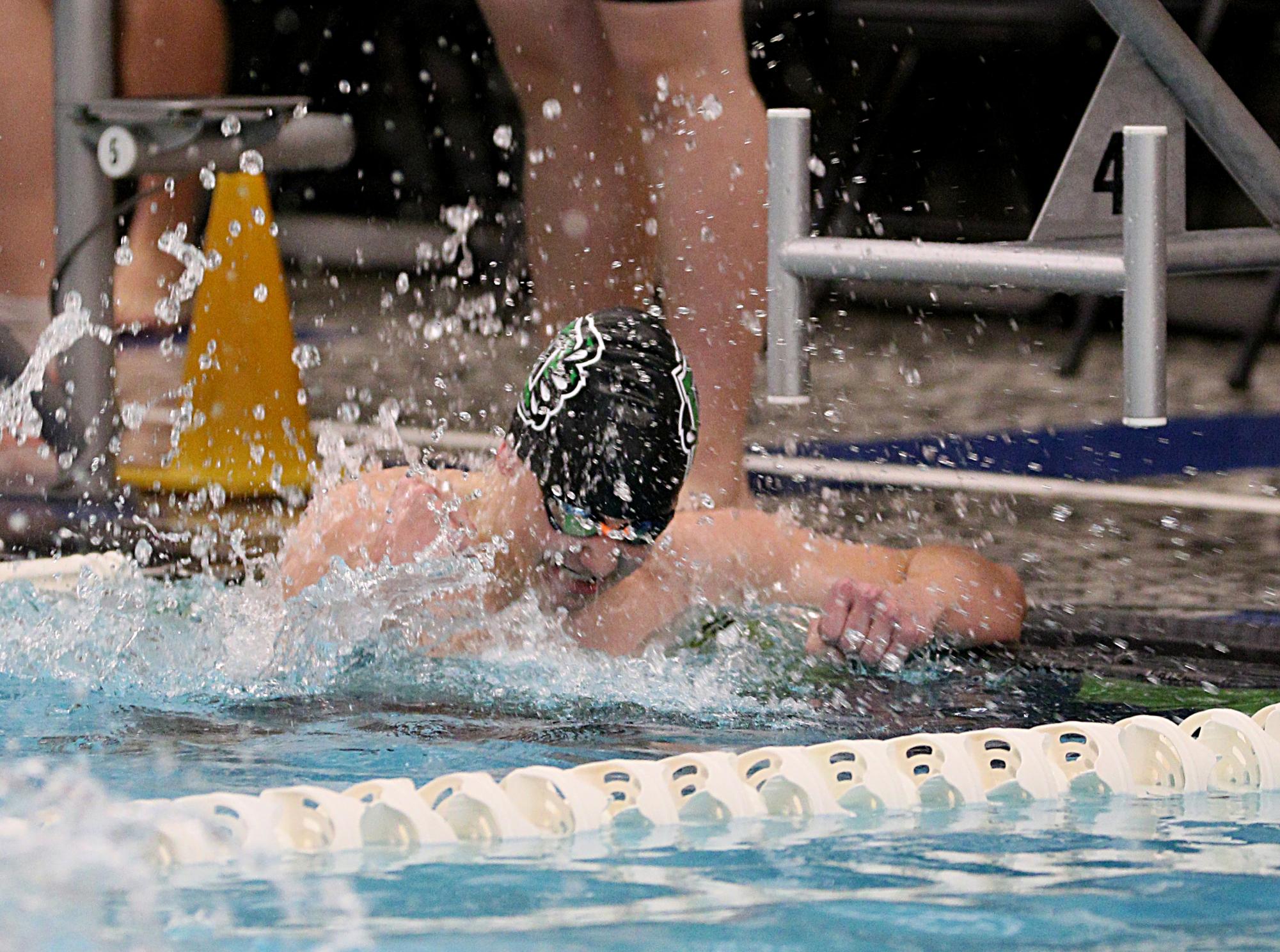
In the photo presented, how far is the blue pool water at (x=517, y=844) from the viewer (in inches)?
61.9

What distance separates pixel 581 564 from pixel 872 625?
34 cm

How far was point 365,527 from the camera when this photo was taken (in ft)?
8.53

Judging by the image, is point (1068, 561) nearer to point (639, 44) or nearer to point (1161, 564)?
point (1161, 564)

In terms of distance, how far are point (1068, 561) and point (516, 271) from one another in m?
2.96

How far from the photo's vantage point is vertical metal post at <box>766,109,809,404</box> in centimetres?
212

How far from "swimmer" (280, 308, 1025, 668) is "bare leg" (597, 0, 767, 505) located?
0.92 feet

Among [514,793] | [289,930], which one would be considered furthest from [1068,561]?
[289,930]

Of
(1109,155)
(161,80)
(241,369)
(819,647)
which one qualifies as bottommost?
(819,647)

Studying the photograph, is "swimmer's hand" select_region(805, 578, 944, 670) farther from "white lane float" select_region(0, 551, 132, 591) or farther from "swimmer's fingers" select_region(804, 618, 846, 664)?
"white lane float" select_region(0, 551, 132, 591)

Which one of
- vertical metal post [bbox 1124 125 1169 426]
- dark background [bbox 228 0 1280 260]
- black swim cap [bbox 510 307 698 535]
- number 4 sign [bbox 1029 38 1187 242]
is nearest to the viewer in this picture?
vertical metal post [bbox 1124 125 1169 426]

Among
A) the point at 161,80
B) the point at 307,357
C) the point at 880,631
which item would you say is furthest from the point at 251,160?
the point at 307,357

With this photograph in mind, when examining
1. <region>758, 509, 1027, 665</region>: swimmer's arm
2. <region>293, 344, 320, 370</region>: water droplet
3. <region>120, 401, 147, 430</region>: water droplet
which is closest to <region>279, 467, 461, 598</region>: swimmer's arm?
<region>758, 509, 1027, 665</region>: swimmer's arm

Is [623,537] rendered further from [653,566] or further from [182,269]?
[182,269]

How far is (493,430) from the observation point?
163 inches
